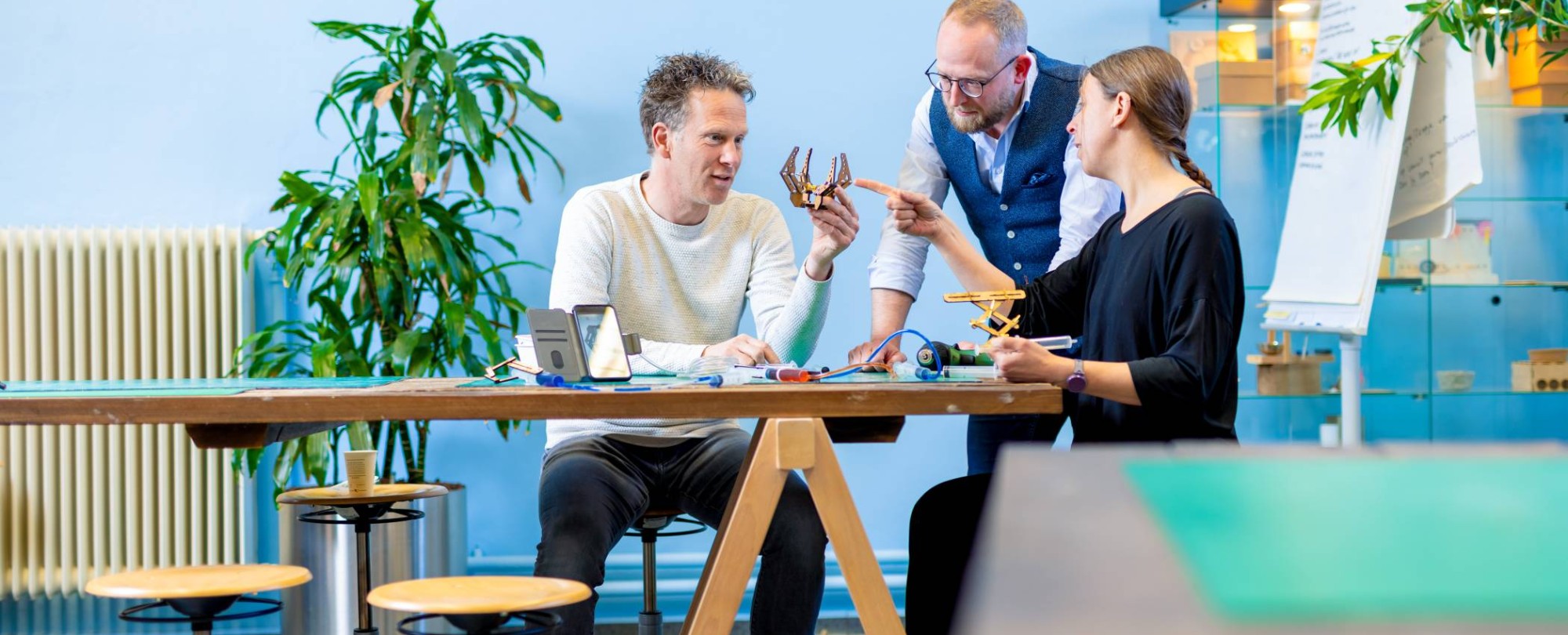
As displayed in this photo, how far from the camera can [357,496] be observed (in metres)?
2.29

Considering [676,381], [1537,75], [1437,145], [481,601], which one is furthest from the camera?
[1537,75]

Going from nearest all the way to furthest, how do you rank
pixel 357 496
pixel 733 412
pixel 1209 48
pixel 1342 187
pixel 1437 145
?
pixel 733 412 → pixel 357 496 → pixel 1437 145 → pixel 1342 187 → pixel 1209 48

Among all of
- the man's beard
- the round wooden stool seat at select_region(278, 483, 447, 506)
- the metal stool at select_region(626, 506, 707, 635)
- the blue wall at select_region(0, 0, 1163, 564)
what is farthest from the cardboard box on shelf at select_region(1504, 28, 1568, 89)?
the round wooden stool seat at select_region(278, 483, 447, 506)

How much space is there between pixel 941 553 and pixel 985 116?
0.90 m

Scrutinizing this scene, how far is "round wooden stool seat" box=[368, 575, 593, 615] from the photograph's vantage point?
1531 millimetres

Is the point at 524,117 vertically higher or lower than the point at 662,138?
higher

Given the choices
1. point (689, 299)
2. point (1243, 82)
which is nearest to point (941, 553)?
point (689, 299)

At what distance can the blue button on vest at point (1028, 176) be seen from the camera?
8.67 ft

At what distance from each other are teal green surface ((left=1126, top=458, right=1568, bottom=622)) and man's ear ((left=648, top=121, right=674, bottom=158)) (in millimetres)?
2129

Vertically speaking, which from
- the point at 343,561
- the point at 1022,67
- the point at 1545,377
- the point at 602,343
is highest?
the point at 1022,67

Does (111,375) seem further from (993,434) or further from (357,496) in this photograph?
(993,434)

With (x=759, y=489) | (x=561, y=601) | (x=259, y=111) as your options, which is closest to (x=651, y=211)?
(x=759, y=489)

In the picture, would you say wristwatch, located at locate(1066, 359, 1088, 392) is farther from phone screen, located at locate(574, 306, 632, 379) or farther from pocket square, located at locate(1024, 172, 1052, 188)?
pocket square, located at locate(1024, 172, 1052, 188)

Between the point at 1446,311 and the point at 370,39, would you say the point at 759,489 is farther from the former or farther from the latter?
the point at 1446,311
